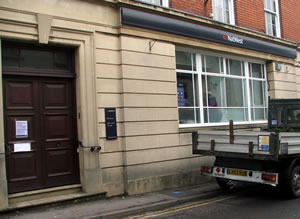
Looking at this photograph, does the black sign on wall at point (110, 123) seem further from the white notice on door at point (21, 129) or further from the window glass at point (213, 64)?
the window glass at point (213, 64)

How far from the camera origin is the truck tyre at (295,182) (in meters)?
6.52

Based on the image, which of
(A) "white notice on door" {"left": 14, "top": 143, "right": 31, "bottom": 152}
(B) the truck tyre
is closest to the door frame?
(A) "white notice on door" {"left": 14, "top": 143, "right": 31, "bottom": 152}

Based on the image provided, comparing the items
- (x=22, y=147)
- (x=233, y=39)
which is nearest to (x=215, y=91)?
(x=233, y=39)

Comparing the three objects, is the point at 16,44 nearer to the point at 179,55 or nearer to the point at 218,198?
the point at 179,55

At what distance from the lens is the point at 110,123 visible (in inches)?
281

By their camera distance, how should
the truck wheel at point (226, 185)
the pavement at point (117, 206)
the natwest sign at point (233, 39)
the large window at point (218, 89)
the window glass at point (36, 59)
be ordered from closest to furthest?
the pavement at point (117, 206)
the window glass at point (36, 59)
the truck wheel at point (226, 185)
the large window at point (218, 89)
the natwest sign at point (233, 39)

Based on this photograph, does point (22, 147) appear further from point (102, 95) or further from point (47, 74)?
point (102, 95)

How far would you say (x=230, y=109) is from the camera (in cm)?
1032

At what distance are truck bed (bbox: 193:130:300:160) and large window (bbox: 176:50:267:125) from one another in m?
2.01

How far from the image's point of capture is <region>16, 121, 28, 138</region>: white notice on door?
6.22 meters

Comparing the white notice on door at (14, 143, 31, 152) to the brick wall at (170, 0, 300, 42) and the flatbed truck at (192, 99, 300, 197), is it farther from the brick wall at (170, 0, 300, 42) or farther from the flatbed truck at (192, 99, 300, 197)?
the brick wall at (170, 0, 300, 42)

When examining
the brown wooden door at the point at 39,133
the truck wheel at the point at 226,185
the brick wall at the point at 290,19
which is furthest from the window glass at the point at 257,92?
the brown wooden door at the point at 39,133

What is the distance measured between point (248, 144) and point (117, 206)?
2.91 metres

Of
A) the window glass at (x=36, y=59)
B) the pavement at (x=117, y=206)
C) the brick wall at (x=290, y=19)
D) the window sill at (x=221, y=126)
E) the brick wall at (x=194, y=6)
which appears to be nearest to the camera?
the pavement at (x=117, y=206)
